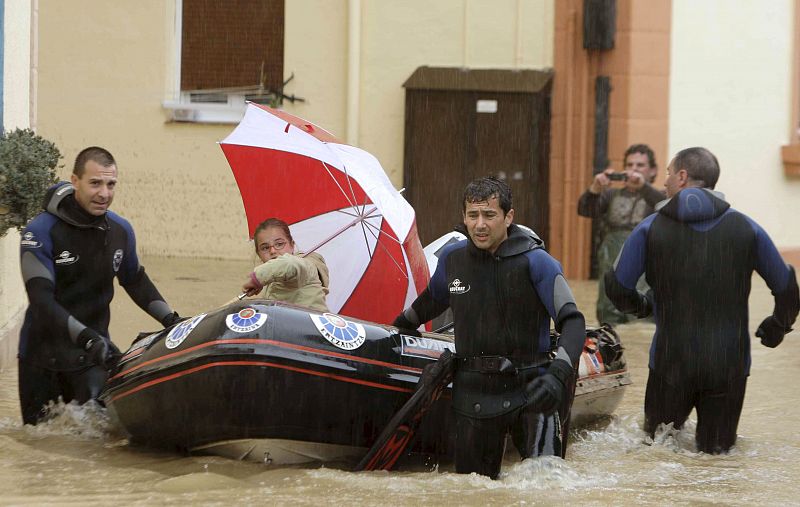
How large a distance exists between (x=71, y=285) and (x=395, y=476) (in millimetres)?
1791

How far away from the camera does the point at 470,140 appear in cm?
1420

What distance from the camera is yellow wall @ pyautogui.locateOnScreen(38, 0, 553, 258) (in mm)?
14172

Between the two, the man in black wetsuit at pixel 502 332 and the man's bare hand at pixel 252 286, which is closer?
the man in black wetsuit at pixel 502 332

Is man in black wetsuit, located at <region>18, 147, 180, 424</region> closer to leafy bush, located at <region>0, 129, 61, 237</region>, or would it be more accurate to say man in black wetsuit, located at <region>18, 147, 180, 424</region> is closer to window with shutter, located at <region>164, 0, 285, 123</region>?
leafy bush, located at <region>0, 129, 61, 237</region>

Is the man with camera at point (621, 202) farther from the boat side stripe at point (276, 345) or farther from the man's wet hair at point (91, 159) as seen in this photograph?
the man's wet hair at point (91, 159)

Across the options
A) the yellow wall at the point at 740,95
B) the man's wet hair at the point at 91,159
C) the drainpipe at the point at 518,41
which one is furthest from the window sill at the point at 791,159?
the man's wet hair at the point at 91,159

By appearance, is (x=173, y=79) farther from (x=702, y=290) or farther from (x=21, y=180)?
(x=702, y=290)

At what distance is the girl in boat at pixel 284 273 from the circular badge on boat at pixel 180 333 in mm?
379

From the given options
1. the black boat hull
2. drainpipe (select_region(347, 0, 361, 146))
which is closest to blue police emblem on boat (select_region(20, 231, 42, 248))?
the black boat hull

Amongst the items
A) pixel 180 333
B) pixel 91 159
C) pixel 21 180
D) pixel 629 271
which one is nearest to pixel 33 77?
pixel 21 180

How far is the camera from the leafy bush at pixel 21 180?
756 cm

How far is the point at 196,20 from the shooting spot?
14.5m

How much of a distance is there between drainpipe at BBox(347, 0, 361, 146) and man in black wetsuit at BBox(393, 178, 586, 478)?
28.7 ft

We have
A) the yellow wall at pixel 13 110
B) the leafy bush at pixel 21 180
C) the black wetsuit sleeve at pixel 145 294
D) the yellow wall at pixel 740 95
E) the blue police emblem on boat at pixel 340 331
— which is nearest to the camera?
the blue police emblem on boat at pixel 340 331
